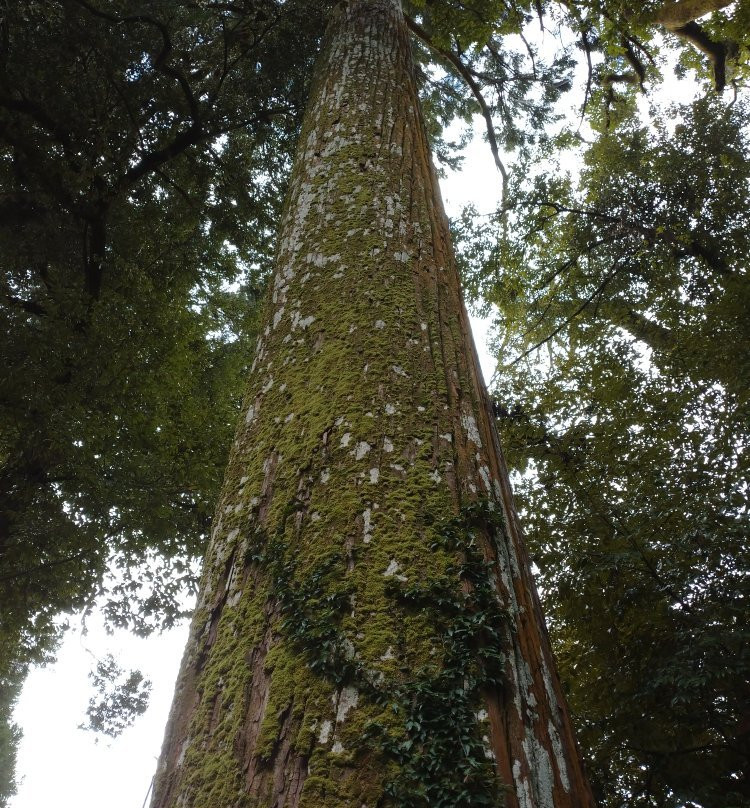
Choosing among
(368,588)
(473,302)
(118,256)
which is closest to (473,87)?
(473,302)

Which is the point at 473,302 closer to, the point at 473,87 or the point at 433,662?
the point at 473,87

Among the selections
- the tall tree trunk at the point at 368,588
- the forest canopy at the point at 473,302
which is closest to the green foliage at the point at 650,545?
the forest canopy at the point at 473,302

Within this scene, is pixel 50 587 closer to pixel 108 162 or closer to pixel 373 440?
pixel 108 162

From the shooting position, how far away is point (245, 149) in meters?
7.64

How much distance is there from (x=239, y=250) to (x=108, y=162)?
8.95 feet

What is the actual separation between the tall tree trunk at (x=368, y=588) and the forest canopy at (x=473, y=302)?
82.8 inches

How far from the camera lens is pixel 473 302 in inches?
364

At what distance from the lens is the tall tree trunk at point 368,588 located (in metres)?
0.94

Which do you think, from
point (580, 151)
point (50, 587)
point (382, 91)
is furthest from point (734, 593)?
point (580, 151)

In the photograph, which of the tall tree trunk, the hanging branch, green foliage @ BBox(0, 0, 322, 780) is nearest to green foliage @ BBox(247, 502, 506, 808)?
the tall tree trunk

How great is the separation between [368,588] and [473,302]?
8488 millimetres

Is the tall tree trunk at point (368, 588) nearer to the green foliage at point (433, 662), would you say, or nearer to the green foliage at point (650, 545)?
the green foliage at point (433, 662)

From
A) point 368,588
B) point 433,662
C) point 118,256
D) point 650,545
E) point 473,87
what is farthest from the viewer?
point 473,87

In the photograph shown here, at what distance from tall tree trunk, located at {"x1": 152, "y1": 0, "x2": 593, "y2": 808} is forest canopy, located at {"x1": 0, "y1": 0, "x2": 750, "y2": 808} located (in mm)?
2104
